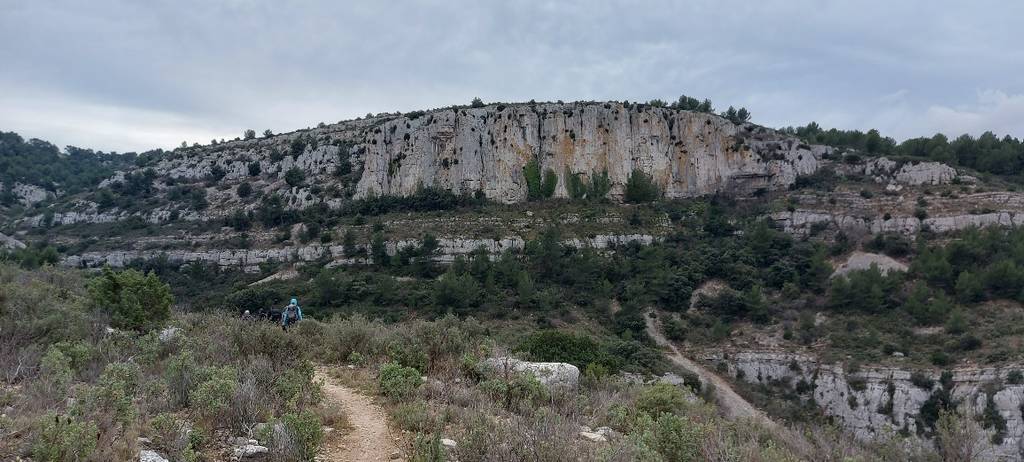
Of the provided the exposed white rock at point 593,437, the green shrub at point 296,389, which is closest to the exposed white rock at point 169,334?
the green shrub at point 296,389

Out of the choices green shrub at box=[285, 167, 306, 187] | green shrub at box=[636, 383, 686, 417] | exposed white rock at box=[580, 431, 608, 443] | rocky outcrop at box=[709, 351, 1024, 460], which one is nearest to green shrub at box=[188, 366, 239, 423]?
exposed white rock at box=[580, 431, 608, 443]

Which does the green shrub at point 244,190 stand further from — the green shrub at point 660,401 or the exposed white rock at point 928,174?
the exposed white rock at point 928,174

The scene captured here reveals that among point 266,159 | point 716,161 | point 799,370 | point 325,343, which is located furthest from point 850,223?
point 266,159

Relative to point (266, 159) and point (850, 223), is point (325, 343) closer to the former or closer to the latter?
point (850, 223)

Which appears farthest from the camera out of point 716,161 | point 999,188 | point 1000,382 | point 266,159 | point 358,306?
point 266,159

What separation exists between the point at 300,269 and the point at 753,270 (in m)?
34.9

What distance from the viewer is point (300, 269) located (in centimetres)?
4184

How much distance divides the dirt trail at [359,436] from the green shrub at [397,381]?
0.82 feet

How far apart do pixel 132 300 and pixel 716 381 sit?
26.1 meters

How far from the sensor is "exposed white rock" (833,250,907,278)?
34.7 meters

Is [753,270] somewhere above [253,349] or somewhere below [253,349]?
below

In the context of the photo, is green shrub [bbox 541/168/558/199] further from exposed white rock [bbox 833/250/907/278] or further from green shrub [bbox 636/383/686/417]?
green shrub [bbox 636/383/686/417]

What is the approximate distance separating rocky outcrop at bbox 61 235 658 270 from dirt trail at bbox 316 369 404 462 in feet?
117

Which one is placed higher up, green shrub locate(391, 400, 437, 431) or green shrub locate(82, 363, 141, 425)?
green shrub locate(82, 363, 141, 425)
